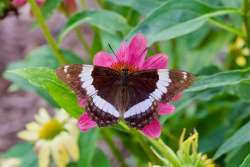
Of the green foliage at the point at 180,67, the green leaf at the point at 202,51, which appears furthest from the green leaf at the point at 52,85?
the green leaf at the point at 202,51

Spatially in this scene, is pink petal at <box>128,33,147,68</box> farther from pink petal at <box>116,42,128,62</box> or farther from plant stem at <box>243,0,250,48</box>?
plant stem at <box>243,0,250,48</box>

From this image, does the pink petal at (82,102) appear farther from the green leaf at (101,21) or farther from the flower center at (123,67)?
the green leaf at (101,21)

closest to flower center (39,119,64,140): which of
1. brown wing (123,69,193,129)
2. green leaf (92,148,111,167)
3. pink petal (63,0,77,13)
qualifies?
green leaf (92,148,111,167)

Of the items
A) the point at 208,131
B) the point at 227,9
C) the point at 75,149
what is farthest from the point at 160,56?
the point at 208,131

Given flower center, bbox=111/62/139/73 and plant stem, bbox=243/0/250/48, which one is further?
plant stem, bbox=243/0/250/48

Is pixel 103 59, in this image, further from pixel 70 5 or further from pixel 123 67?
pixel 70 5

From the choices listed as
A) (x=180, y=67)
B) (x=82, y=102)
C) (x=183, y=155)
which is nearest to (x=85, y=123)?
(x=82, y=102)
